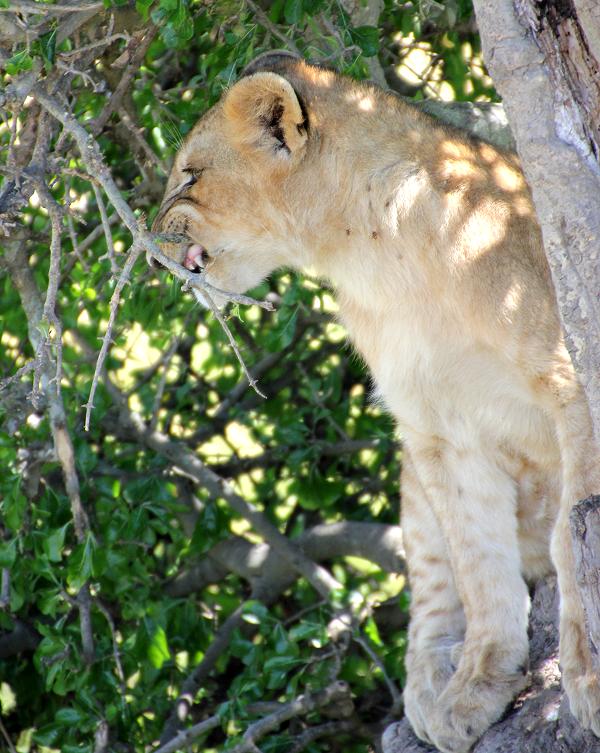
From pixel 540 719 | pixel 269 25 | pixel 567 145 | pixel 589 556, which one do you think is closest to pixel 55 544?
pixel 540 719

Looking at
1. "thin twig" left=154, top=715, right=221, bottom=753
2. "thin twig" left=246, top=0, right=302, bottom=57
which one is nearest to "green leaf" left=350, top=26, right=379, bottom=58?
"thin twig" left=246, top=0, right=302, bottom=57

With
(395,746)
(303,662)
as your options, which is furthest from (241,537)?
(395,746)

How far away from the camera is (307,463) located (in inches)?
204

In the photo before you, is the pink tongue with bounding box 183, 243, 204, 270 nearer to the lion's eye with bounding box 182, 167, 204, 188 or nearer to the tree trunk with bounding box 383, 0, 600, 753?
the lion's eye with bounding box 182, 167, 204, 188

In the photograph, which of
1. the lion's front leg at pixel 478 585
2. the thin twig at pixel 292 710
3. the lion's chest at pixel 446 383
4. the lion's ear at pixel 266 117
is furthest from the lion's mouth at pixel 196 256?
the thin twig at pixel 292 710

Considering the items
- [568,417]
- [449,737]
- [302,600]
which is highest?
[568,417]

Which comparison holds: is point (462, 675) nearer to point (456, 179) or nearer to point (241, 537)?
point (456, 179)

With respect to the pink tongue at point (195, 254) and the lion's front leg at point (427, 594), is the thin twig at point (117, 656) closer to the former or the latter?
the lion's front leg at point (427, 594)

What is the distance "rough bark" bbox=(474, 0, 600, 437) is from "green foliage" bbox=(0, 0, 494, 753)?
1.07m

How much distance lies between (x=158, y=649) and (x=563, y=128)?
2543 mm

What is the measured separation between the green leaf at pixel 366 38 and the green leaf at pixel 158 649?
88.0 inches

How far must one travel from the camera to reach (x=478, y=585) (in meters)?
3.81

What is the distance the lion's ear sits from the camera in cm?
352

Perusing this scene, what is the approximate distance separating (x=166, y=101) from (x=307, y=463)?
166 cm
